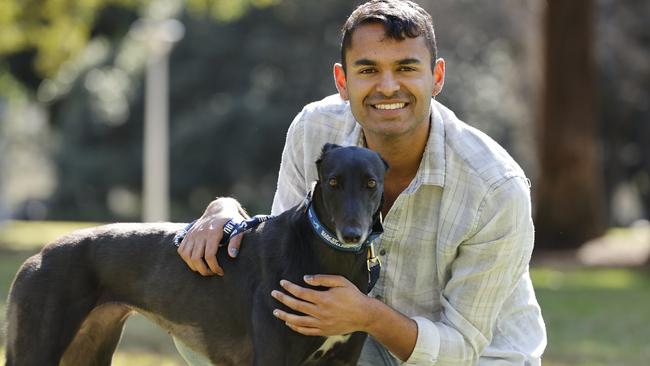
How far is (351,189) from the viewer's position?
387cm

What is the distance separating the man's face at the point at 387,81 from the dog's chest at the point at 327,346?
0.87 m

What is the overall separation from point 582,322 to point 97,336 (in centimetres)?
684

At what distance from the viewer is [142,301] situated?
15.2 ft

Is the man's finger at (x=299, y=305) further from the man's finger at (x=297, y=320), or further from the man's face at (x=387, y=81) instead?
the man's face at (x=387, y=81)

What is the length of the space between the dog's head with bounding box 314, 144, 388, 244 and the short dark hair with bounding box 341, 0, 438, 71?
1.96ft

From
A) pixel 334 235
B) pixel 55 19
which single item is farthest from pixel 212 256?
pixel 55 19

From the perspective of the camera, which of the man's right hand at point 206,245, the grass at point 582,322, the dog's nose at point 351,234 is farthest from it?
the grass at point 582,322

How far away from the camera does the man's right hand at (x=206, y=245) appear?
4.39 metres

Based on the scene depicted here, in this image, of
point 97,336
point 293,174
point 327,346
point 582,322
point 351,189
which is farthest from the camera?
point 582,322

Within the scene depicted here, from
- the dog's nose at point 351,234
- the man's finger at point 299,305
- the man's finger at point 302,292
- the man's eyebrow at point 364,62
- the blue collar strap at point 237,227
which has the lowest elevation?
the man's finger at point 299,305

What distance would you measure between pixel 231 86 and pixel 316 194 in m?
29.1

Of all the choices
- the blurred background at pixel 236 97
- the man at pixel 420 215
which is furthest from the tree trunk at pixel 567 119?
the man at pixel 420 215

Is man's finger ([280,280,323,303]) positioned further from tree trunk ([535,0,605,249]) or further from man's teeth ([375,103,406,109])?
tree trunk ([535,0,605,249])

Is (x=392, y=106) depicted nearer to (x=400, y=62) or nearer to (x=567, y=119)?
(x=400, y=62)
